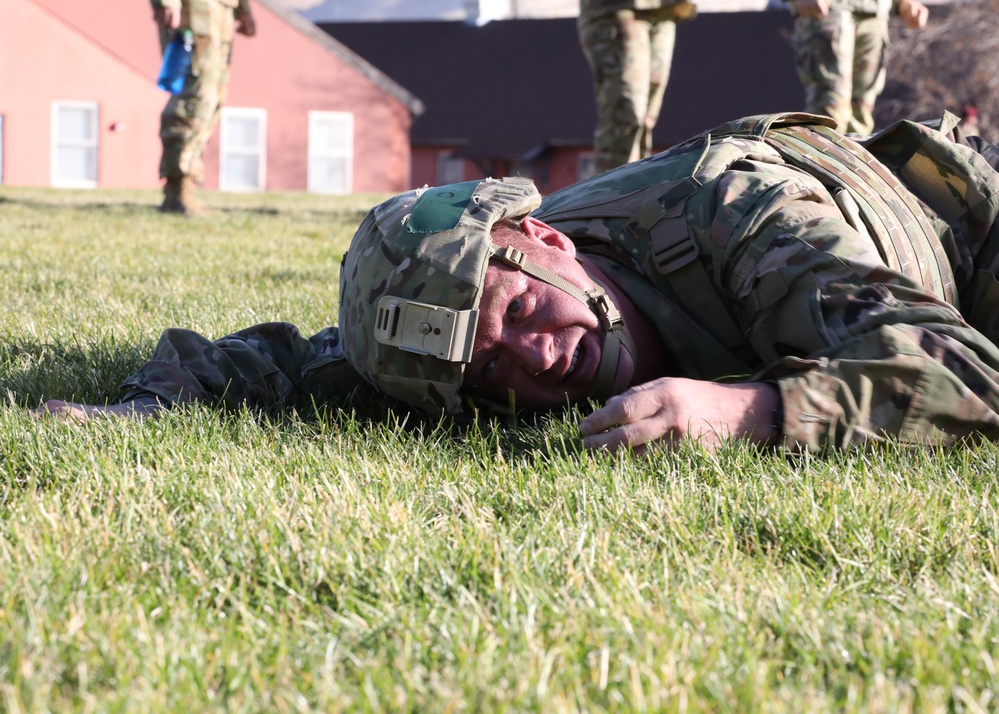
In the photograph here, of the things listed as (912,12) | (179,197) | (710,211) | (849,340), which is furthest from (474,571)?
(179,197)

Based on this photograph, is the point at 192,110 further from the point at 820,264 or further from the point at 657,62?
the point at 820,264

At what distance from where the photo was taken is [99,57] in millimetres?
21766

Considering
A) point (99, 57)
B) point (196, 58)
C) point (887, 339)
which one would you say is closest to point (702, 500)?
point (887, 339)

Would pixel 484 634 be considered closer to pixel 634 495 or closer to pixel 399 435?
pixel 634 495

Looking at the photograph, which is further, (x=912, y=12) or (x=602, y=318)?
(x=912, y=12)

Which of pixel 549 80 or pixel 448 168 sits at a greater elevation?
pixel 549 80

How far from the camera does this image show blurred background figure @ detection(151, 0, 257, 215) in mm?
8633

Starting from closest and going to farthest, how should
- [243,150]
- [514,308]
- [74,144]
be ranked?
1. [514,308]
2. [74,144]
3. [243,150]

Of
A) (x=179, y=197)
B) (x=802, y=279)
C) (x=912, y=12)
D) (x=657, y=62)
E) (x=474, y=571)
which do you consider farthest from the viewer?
(x=179, y=197)

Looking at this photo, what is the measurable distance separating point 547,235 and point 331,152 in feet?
73.2

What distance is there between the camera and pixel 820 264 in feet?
7.45

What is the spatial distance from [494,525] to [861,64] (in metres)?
6.81

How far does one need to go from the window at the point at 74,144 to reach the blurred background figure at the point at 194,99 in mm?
14004

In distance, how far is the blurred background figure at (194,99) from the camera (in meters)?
8.63
